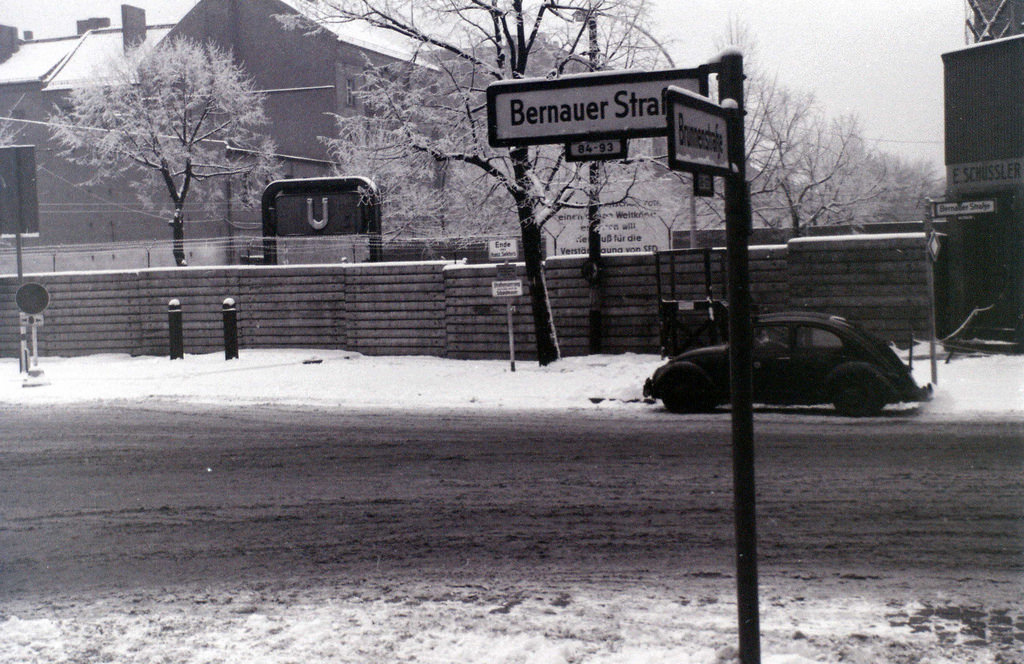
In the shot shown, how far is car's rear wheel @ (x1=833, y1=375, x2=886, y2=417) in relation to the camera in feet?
40.3

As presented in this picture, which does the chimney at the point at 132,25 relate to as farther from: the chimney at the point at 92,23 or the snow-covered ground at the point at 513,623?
the snow-covered ground at the point at 513,623

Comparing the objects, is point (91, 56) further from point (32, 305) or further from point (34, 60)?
point (32, 305)

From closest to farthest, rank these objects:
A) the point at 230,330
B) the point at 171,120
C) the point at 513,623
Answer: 1. the point at 513,623
2. the point at 230,330
3. the point at 171,120

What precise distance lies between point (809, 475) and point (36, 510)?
668 cm

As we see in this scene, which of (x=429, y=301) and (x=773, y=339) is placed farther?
(x=429, y=301)

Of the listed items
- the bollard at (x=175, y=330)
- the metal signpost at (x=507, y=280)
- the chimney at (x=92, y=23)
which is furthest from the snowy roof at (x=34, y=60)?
the metal signpost at (x=507, y=280)

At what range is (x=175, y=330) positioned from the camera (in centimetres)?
2167

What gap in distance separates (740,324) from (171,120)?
44.7 metres

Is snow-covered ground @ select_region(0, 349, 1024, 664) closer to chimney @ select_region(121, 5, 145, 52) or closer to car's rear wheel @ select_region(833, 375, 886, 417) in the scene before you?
car's rear wheel @ select_region(833, 375, 886, 417)

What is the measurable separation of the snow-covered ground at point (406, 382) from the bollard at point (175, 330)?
26 centimetres

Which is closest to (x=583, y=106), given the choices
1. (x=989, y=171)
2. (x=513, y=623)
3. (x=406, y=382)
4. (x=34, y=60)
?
(x=513, y=623)

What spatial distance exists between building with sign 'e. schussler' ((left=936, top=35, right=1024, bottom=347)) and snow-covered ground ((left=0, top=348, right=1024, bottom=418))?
9.99ft

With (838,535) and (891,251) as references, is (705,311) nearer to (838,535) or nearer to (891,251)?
(891,251)

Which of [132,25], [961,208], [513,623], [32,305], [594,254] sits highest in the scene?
[132,25]
